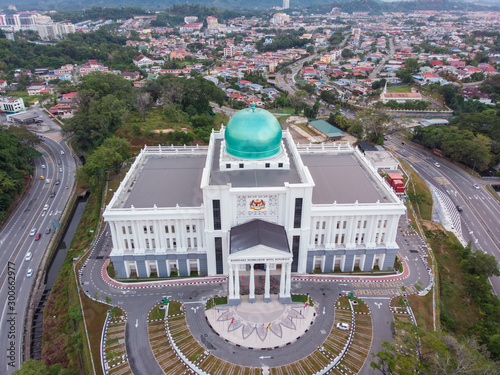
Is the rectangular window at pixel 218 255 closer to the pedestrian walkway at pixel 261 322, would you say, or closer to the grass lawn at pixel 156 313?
the pedestrian walkway at pixel 261 322

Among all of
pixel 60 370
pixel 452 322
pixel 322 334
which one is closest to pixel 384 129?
pixel 452 322

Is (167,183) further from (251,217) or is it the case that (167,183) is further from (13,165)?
(13,165)

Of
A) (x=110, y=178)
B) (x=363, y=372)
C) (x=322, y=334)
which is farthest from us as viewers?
(x=110, y=178)

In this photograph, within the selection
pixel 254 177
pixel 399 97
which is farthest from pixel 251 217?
pixel 399 97

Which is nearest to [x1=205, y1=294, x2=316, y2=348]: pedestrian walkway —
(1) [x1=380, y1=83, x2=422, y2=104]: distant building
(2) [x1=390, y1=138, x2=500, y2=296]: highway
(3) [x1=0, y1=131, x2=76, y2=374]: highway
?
(3) [x1=0, y1=131, x2=76, y2=374]: highway

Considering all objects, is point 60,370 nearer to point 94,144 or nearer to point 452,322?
point 452,322
